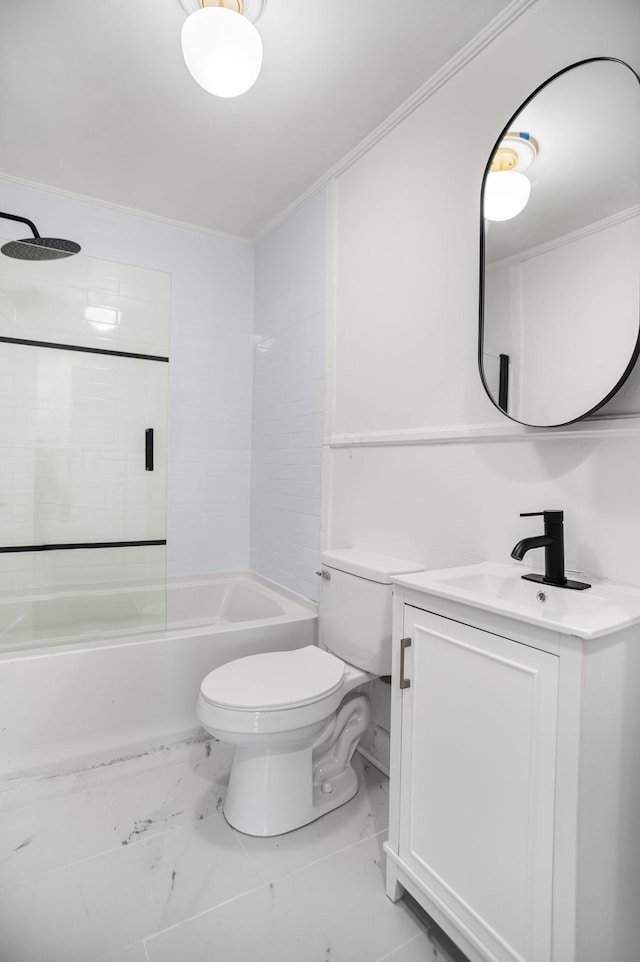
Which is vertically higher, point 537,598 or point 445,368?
point 445,368

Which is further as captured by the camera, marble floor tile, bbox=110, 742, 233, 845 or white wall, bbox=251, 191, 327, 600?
white wall, bbox=251, 191, 327, 600

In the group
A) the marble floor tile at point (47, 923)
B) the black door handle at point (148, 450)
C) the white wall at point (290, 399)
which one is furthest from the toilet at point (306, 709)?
the black door handle at point (148, 450)

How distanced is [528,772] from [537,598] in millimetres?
400

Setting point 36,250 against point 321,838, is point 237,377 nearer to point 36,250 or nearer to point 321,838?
point 36,250

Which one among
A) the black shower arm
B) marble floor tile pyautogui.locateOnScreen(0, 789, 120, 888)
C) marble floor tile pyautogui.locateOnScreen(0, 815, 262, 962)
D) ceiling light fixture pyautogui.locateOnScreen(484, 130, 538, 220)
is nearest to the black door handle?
the black shower arm

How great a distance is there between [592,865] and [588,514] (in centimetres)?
73

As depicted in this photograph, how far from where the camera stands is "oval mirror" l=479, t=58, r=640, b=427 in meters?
1.18

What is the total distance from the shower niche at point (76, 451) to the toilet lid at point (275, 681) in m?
0.63

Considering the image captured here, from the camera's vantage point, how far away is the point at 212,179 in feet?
7.91

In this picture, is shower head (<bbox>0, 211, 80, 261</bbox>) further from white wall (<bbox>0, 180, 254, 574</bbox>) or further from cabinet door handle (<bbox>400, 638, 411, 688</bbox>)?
cabinet door handle (<bbox>400, 638, 411, 688</bbox>)

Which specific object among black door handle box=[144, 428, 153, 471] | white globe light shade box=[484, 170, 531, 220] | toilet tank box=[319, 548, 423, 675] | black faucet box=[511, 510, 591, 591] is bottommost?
toilet tank box=[319, 548, 423, 675]

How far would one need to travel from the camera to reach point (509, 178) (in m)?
1.46

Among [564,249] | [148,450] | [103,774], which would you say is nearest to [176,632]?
[103,774]

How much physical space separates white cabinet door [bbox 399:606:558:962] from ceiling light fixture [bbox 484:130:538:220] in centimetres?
116
